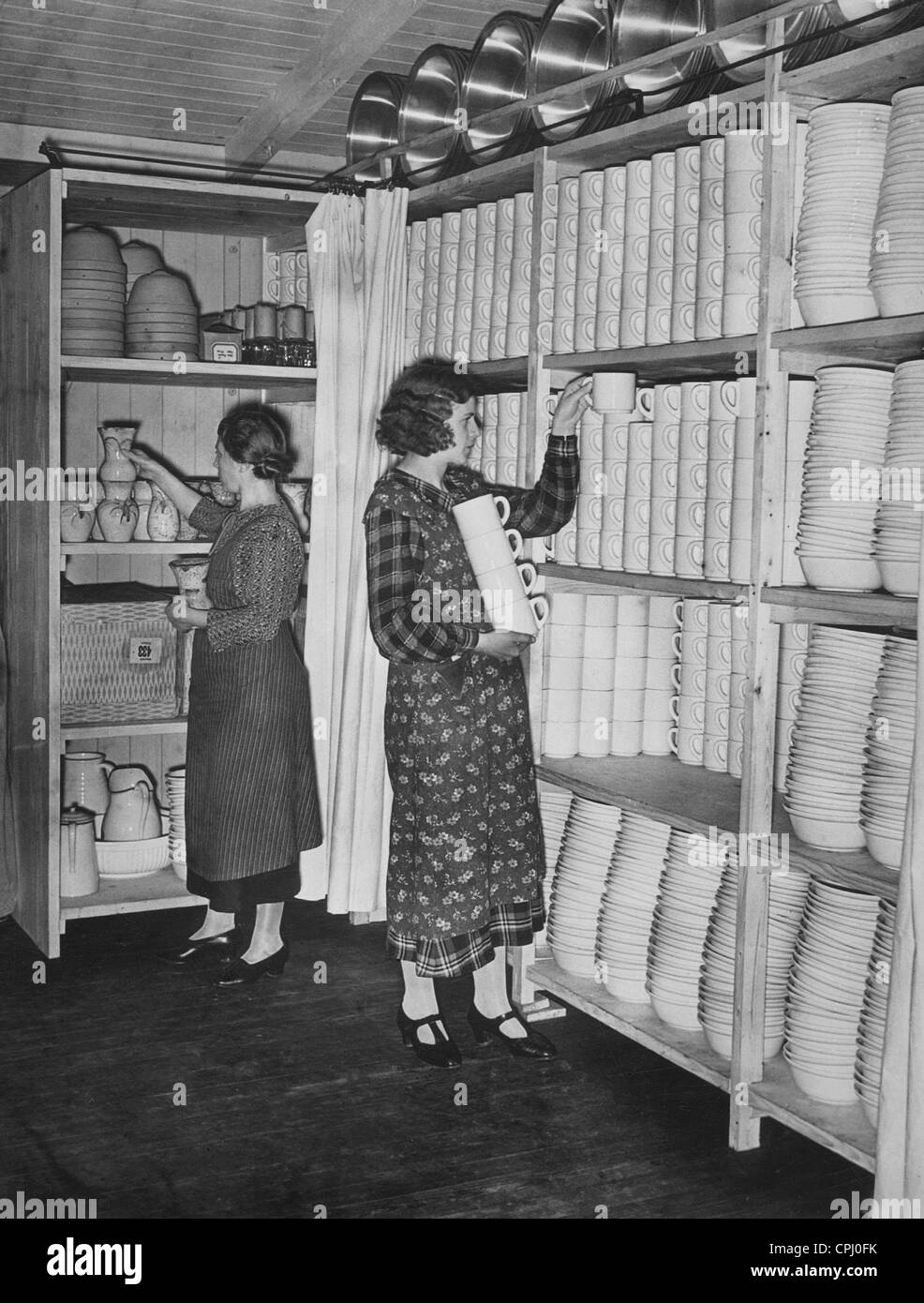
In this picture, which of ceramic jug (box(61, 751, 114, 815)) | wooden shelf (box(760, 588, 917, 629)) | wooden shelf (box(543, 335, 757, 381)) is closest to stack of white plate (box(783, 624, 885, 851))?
wooden shelf (box(760, 588, 917, 629))

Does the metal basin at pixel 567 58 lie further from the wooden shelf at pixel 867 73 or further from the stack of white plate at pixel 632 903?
the stack of white plate at pixel 632 903

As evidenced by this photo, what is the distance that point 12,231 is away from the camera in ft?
13.9

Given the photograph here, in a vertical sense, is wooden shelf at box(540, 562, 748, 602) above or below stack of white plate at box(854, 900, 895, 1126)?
above

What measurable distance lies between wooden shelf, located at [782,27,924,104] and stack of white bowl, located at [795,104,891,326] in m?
0.05

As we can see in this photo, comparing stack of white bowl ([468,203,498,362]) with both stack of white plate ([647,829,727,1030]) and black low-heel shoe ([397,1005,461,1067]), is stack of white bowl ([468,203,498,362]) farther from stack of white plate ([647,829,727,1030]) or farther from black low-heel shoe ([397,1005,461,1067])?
black low-heel shoe ([397,1005,461,1067])

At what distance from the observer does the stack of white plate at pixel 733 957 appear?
2.84 m

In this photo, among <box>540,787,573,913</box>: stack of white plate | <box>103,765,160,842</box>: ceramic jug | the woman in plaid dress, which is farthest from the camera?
<box>103,765,160,842</box>: ceramic jug

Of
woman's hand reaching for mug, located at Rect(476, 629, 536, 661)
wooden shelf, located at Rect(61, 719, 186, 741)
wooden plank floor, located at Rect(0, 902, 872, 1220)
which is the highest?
woman's hand reaching for mug, located at Rect(476, 629, 536, 661)

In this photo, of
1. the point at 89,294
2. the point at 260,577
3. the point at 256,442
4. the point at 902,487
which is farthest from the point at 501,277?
the point at 902,487

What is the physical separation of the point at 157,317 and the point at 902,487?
2.56m

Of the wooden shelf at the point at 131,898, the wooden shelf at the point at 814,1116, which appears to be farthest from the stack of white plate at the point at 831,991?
the wooden shelf at the point at 131,898

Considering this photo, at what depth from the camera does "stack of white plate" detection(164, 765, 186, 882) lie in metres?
4.46

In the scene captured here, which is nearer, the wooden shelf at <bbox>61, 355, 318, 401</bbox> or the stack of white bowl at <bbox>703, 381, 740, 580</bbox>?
the stack of white bowl at <bbox>703, 381, 740, 580</bbox>
